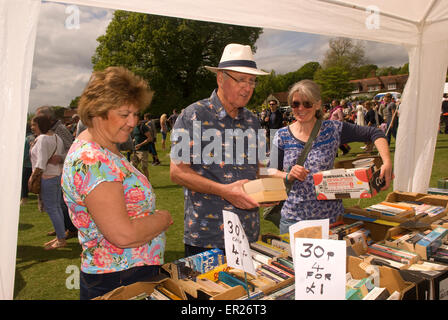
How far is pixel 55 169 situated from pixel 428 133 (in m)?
4.89

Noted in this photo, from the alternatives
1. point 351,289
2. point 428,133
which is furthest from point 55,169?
point 428,133

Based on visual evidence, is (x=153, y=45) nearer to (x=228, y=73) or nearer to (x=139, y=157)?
(x=139, y=157)

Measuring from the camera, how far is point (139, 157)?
812cm

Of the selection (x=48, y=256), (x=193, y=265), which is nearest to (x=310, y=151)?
(x=193, y=265)

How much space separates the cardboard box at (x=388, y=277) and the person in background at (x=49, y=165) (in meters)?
3.87

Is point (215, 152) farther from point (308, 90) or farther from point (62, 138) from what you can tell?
point (62, 138)

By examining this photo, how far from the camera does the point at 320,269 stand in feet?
3.78

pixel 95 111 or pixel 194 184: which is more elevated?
pixel 95 111

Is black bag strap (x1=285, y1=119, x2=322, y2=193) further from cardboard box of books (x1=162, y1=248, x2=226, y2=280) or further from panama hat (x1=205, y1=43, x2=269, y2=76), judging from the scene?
cardboard box of books (x1=162, y1=248, x2=226, y2=280)

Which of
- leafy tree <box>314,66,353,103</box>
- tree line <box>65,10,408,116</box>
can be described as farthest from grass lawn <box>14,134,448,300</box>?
leafy tree <box>314,66,353,103</box>

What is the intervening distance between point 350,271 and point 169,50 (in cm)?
2893

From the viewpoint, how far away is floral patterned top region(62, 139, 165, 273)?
4.34ft
